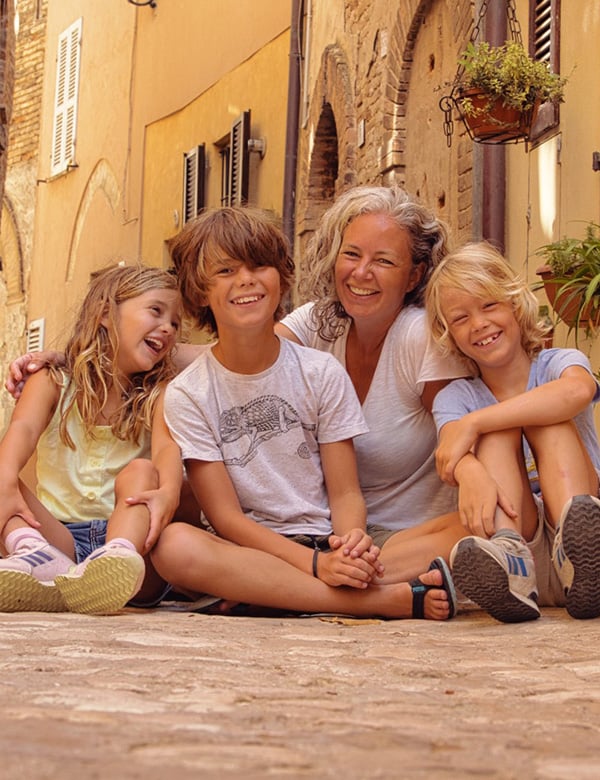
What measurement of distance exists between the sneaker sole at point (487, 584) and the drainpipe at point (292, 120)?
8.69 m

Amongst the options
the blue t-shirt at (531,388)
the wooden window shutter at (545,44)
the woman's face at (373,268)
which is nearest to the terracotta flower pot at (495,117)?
the wooden window shutter at (545,44)

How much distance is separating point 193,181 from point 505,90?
26.8 feet

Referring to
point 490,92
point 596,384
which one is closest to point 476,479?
point 596,384

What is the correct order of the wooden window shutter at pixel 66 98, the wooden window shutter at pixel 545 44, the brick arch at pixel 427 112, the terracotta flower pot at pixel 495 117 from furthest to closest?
the wooden window shutter at pixel 66 98 → the brick arch at pixel 427 112 → the wooden window shutter at pixel 545 44 → the terracotta flower pot at pixel 495 117

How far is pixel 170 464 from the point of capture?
3482 millimetres

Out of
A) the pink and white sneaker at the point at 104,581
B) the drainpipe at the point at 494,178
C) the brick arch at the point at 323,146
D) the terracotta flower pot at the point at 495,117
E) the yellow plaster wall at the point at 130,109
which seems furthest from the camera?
the yellow plaster wall at the point at 130,109

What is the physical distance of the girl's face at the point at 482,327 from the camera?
11.4 ft

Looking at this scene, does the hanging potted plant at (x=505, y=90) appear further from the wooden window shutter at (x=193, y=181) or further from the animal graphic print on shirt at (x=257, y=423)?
the wooden window shutter at (x=193, y=181)

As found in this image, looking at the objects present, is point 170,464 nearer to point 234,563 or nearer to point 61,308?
point 234,563

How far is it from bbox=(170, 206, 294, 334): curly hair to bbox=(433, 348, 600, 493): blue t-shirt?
612mm

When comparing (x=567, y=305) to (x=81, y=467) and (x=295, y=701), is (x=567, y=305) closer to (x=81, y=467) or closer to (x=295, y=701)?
(x=81, y=467)

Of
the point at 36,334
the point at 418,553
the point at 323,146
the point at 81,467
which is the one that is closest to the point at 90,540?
the point at 81,467

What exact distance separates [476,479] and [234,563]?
0.65m

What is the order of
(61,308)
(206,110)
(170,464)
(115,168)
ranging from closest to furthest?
(170,464)
(206,110)
(115,168)
(61,308)
